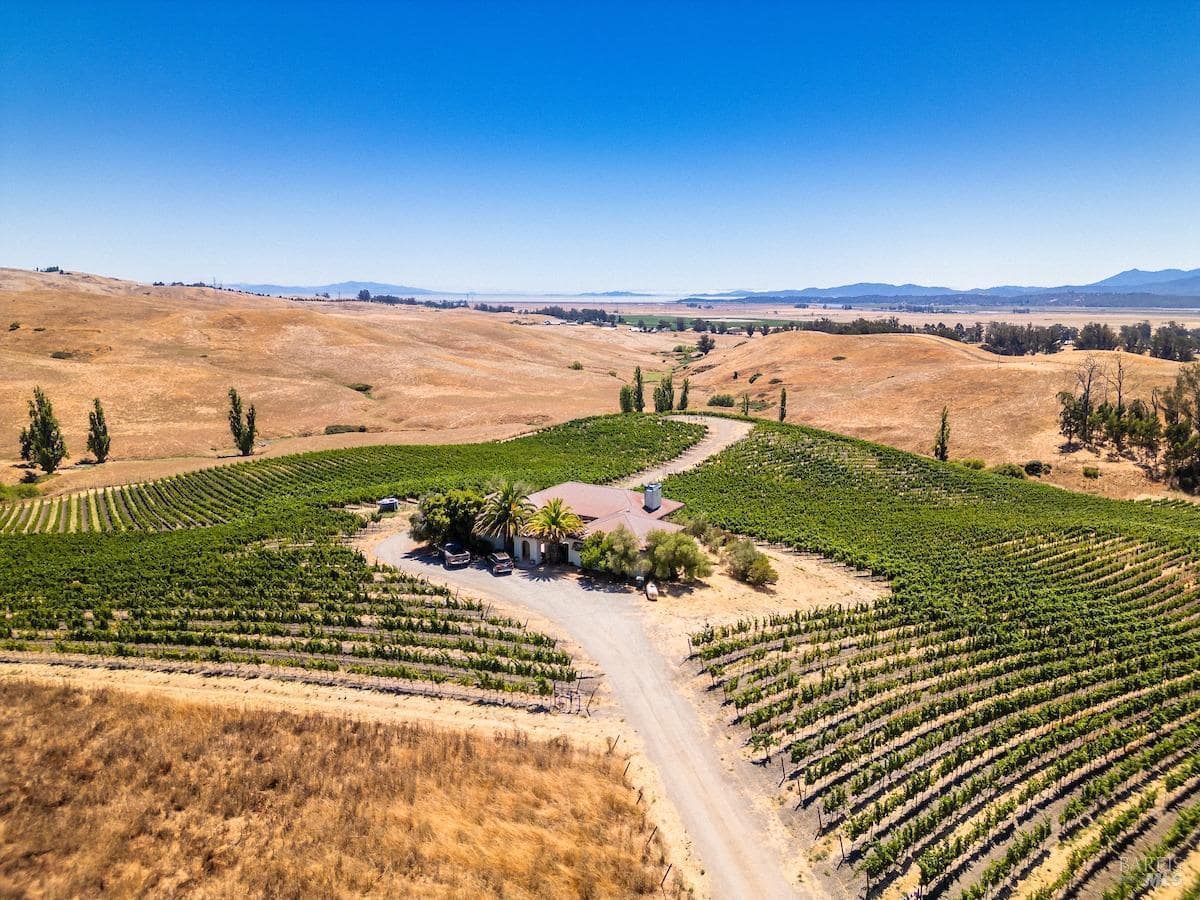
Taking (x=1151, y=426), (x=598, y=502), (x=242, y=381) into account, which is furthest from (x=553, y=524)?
(x=242, y=381)

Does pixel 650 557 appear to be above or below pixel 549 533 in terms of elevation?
below

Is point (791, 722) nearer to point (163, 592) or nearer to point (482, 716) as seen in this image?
point (482, 716)

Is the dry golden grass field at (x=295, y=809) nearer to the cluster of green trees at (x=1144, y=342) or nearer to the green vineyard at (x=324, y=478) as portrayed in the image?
the green vineyard at (x=324, y=478)

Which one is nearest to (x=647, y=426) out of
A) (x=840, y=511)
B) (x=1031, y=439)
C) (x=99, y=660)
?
(x=840, y=511)

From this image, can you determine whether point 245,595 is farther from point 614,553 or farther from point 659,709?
point 659,709

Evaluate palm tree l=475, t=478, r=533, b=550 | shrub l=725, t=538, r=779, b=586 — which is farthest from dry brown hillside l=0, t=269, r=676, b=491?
shrub l=725, t=538, r=779, b=586

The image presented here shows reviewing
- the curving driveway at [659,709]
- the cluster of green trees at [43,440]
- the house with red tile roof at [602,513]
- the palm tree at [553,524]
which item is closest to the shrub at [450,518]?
the curving driveway at [659,709]

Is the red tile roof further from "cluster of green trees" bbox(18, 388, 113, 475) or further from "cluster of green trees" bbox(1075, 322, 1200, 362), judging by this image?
"cluster of green trees" bbox(1075, 322, 1200, 362)

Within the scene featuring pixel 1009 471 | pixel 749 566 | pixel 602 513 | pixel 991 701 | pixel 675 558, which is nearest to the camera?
pixel 991 701
